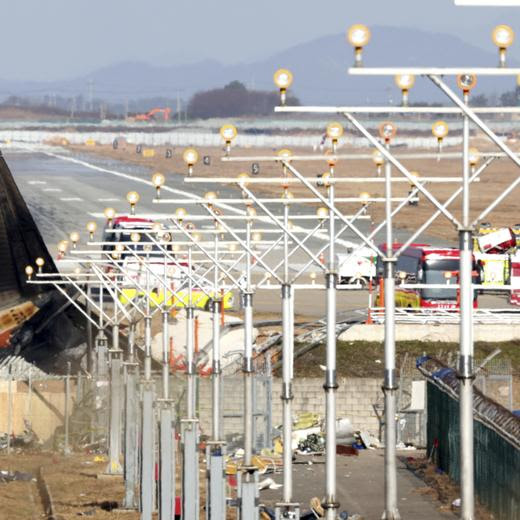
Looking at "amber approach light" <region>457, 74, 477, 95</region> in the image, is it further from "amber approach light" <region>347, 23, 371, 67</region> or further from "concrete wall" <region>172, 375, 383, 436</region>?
"concrete wall" <region>172, 375, 383, 436</region>

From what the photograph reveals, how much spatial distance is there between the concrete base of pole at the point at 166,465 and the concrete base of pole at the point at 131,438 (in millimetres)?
6243

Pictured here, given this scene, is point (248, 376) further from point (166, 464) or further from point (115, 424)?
point (115, 424)

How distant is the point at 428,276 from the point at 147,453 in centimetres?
3888

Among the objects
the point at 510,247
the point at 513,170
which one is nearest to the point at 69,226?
the point at 510,247

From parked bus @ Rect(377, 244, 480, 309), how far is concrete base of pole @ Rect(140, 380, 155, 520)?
3012 centimetres

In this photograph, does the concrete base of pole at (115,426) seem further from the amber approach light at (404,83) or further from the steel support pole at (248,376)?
the amber approach light at (404,83)

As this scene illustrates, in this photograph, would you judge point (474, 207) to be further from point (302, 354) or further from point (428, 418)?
point (428, 418)

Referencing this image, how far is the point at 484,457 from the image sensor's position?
42750 mm

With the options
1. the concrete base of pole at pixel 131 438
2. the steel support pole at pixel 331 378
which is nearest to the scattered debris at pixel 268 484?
the concrete base of pole at pixel 131 438

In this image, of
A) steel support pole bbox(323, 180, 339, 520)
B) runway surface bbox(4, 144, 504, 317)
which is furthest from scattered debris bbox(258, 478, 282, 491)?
steel support pole bbox(323, 180, 339, 520)

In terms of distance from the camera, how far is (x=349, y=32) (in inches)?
830

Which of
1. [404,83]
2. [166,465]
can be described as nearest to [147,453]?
[166,465]

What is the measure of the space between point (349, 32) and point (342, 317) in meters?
53.4

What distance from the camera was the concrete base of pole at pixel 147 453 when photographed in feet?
128
